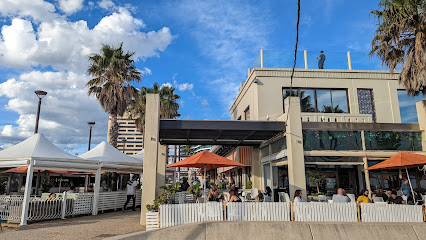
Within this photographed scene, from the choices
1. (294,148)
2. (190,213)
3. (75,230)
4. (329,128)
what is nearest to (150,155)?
(75,230)

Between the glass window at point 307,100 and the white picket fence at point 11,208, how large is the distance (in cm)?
1433

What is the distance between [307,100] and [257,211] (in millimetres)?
10788

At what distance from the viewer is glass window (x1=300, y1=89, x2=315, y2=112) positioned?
17.2 meters

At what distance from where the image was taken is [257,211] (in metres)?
8.23

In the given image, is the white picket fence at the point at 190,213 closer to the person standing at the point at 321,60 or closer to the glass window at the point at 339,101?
the glass window at the point at 339,101

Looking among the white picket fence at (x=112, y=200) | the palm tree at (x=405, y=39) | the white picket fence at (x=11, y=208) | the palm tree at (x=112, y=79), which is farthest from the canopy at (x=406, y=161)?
the palm tree at (x=112, y=79)

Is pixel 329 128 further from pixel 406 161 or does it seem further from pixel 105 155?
pixel 105 155

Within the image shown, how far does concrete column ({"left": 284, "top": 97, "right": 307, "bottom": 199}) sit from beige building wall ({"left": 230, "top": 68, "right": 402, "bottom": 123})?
4725 millimetres

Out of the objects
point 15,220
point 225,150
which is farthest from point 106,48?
point 15,220

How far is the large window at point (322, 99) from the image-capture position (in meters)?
17.3

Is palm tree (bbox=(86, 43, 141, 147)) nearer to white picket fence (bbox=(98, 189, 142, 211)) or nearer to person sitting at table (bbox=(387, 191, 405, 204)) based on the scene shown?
white picket fence (bbox=(98, 189, 142, 211))

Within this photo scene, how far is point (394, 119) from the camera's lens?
17.3 metres

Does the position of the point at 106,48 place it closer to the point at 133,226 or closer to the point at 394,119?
the point at 133,226

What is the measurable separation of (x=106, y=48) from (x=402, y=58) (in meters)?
18.8
